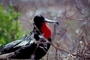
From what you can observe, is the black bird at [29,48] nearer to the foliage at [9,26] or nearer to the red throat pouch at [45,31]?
the red throat pouch at [45,31]

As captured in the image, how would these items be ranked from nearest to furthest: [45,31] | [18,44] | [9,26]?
[18,44]
[45,31]
[9,26]

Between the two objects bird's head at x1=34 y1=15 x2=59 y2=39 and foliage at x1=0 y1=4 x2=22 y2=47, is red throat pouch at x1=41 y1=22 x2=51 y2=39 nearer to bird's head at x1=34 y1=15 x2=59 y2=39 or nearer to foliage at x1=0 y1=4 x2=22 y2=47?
bird's head at x1=34 y1=15 x2=59 y2=39

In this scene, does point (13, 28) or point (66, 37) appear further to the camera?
point (13, 28)

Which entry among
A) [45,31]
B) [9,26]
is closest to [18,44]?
[45,31]

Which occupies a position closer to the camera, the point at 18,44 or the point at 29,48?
the point at 29,48

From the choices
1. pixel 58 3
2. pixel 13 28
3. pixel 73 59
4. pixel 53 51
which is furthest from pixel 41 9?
pixel 73 59

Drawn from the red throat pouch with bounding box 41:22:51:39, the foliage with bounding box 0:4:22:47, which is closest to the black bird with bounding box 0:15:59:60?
the red throat pouch with bounding box 41:22:51:39

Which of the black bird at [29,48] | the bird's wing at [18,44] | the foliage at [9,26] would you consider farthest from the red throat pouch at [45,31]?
the foliage at [9,26]

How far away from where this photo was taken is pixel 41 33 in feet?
19.5

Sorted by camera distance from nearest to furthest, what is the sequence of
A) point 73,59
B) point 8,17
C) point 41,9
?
point 73,59, point 8,17, point 41,9

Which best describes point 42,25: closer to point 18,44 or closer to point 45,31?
point 45,31

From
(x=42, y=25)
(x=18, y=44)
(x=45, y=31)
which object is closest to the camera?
(x=18, y=44)

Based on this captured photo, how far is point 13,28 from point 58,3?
5321 mm

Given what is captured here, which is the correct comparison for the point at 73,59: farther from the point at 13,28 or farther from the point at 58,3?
the point at 58,3
